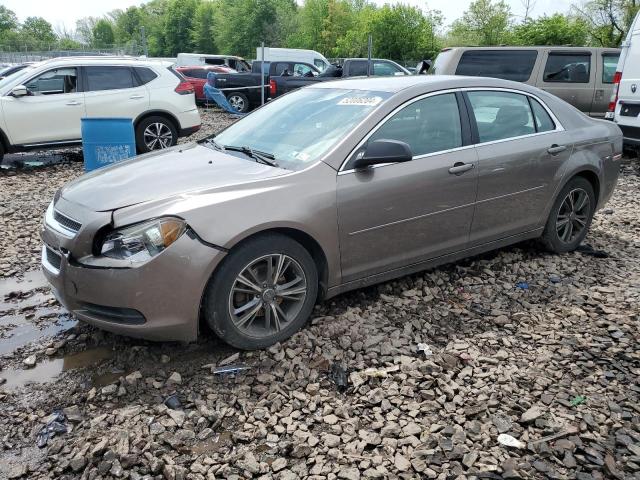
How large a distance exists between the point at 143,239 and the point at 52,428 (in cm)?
108

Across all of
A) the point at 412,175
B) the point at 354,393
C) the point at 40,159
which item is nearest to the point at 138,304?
the point at 354,393

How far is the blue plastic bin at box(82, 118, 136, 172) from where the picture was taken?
259 inches

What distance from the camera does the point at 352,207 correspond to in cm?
366

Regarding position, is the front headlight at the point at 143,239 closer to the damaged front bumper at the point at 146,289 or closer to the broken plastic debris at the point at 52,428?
the damaged front bumper at the point at 146,289

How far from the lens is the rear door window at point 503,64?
1082 cm

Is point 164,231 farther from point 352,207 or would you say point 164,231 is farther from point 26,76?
point 26,76

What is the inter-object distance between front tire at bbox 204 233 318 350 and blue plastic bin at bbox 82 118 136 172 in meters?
3.98

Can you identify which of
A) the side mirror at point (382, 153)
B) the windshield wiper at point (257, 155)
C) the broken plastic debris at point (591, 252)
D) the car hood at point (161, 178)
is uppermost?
the side mirror at point (382, 153)

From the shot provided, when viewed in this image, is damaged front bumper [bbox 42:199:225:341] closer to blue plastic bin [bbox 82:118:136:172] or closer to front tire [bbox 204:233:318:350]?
front tire [bbox 204:233:318:350]

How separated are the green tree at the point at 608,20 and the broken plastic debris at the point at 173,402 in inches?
1278

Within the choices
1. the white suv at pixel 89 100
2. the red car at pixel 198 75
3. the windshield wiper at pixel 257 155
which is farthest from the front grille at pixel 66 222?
the red car at pixel 198 75

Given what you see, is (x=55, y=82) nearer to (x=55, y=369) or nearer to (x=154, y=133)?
(x=154, y=133)

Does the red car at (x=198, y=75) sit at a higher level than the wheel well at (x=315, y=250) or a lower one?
higher

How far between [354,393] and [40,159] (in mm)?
9255
